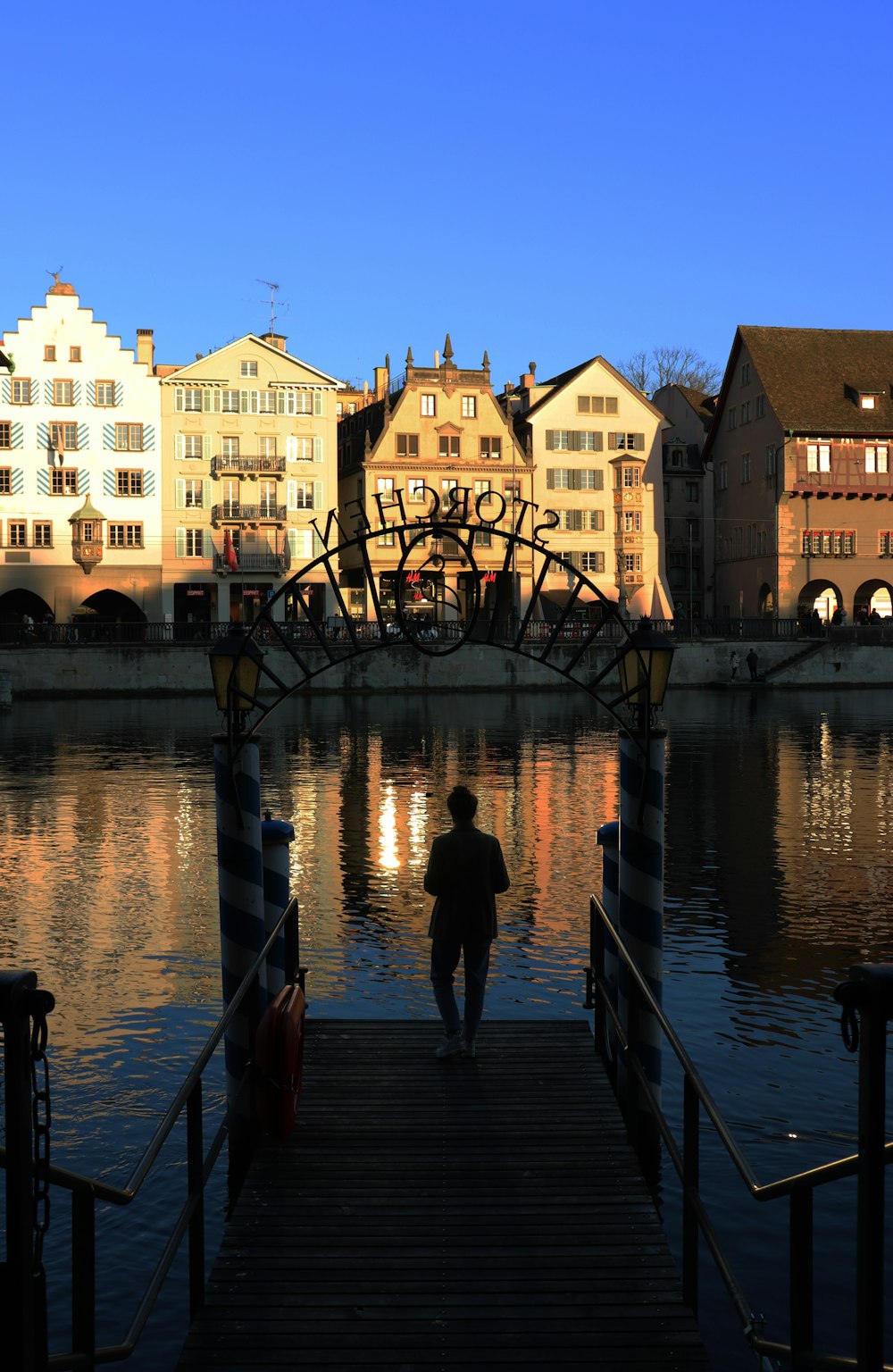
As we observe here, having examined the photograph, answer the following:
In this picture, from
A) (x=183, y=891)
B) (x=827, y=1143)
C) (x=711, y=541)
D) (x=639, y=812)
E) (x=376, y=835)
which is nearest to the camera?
(x=639, y=812)

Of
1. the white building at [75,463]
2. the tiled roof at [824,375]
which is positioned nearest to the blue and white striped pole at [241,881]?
the white building at [75,463]

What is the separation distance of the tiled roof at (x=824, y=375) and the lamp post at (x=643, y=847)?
231 feet

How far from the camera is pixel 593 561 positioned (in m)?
82.8

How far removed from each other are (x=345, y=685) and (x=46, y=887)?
4576cm

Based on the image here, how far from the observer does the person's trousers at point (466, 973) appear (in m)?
10.1

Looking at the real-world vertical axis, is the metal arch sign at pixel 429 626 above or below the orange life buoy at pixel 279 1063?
above

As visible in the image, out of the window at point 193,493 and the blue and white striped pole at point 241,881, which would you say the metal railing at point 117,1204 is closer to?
the blue and white striped pole at point 241,881

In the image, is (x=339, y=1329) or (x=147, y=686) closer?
(x=339, y=1329)

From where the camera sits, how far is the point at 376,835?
2441 cm

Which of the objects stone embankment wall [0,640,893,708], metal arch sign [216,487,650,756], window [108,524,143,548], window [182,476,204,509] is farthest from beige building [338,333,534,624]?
stone embankment wall [0,640,893,708]

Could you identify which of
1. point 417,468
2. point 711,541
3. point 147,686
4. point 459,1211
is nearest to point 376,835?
point 459,1211

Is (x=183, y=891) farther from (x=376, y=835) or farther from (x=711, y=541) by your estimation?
(x=711, y=541)

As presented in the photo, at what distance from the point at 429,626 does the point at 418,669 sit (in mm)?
54661

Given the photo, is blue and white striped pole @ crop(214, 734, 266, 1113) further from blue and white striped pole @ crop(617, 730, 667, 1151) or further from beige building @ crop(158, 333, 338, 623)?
beige building @ crop(158, 333, 338, 623)
